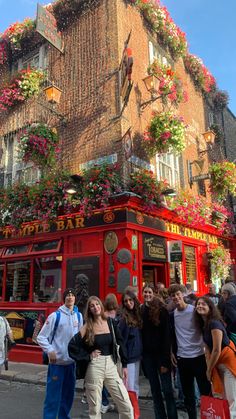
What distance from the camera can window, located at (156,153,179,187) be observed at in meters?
12.0

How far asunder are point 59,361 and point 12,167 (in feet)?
30.6

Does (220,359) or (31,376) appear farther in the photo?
(31,376)

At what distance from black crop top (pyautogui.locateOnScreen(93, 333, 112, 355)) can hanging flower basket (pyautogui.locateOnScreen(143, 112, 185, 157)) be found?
739 centimetres

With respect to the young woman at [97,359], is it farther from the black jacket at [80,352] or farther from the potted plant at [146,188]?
the potted plant at [146,188]

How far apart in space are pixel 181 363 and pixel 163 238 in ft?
20.7

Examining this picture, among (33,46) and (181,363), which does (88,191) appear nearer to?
(181,363)

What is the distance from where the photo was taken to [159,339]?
16.0 ft

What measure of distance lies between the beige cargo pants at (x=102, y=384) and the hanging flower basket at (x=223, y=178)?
10.2m

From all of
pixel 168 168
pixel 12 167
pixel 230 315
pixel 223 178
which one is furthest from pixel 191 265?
pixel 230 315

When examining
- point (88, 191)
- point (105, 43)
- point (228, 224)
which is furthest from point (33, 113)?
point (228, 224)

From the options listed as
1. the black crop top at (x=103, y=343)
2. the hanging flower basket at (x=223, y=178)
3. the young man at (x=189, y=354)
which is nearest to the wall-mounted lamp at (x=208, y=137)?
the hanging flower basket at (x=223, y=178)

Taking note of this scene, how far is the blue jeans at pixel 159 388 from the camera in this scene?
4.66 m

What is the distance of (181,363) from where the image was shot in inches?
191

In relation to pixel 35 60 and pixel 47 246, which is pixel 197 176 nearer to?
pixel 47 246
